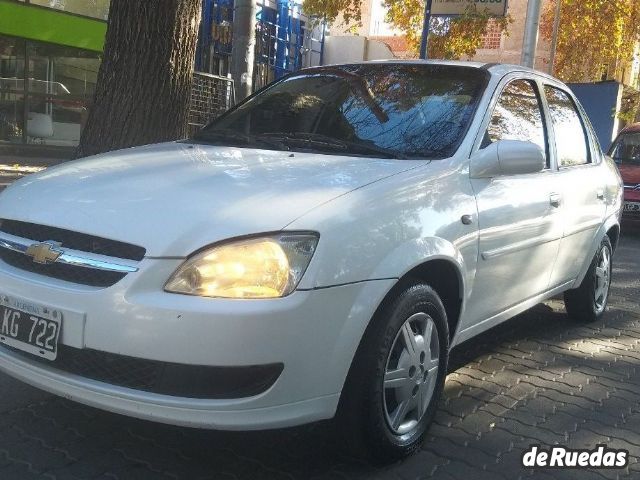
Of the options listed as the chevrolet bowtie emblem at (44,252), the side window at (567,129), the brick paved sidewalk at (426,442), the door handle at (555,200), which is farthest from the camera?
the side window at (567,129)

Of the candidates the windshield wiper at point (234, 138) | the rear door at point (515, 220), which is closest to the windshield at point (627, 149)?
the rear door at point (515, 220)

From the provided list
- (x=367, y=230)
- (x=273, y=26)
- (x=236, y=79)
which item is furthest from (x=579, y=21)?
(x=367, y=230)

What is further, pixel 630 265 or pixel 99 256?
pixel 630 265

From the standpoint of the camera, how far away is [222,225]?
246cm

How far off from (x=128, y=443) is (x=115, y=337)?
80cm

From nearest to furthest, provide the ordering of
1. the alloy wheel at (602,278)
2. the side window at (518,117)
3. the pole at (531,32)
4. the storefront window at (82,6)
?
the side window at (518,117) → the alloy wheel at (602,278) → the pole at (531,32) → the storefront window at (82,6)

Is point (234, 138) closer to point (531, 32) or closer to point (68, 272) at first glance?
point (68, 272)

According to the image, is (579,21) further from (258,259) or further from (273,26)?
(258,259)

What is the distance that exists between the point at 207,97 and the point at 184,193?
19.9 ft

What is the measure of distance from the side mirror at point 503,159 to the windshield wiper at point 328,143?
14.4 inches

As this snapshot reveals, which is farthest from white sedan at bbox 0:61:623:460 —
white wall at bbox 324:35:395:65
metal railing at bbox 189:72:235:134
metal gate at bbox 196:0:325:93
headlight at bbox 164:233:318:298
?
white wall at bbox 324:35:395:65

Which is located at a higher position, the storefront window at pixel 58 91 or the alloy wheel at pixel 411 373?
the storefront window at pixel 58 91

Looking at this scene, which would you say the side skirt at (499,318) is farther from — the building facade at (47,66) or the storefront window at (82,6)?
the storefront window at (82,6)

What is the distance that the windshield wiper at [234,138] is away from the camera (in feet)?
11.6
